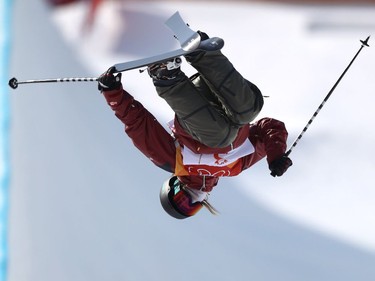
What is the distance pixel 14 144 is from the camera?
4.36 meters

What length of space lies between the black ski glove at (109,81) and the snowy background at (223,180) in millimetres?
1495

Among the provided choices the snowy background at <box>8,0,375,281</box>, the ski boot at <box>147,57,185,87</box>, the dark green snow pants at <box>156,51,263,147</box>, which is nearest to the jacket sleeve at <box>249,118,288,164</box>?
the dark green snow pants at <box>156,51,263,147</box>

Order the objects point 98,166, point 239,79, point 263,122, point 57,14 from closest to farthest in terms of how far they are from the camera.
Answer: point 239,79 < point 263,122 < point 98,166 < point 57,14

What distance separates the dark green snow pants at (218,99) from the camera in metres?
2.40

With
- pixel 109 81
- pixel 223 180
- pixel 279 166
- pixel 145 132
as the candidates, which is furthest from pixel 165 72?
pixel 223 180

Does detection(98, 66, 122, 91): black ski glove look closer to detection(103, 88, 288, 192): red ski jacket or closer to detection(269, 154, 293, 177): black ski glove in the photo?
detection(103, 88, 288, 192): red ski jacket

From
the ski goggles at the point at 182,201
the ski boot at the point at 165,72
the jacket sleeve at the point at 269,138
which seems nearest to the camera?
the ski boot at the point at 165,72

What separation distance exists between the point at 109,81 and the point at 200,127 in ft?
0.91

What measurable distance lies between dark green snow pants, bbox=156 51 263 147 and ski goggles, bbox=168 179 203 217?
289 millimetres

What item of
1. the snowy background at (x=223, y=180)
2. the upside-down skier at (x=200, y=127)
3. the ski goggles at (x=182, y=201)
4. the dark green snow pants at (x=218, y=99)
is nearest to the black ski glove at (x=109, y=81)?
the upside-down skier at (x=200, y=127)

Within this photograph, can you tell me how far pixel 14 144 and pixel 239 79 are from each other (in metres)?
2.17

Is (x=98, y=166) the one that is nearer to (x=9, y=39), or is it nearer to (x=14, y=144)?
(x=14, y=144)

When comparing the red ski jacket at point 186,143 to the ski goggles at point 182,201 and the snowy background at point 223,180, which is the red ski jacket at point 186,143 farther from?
the snowy background at point 223,180

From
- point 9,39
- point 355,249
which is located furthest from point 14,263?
point 355,249
